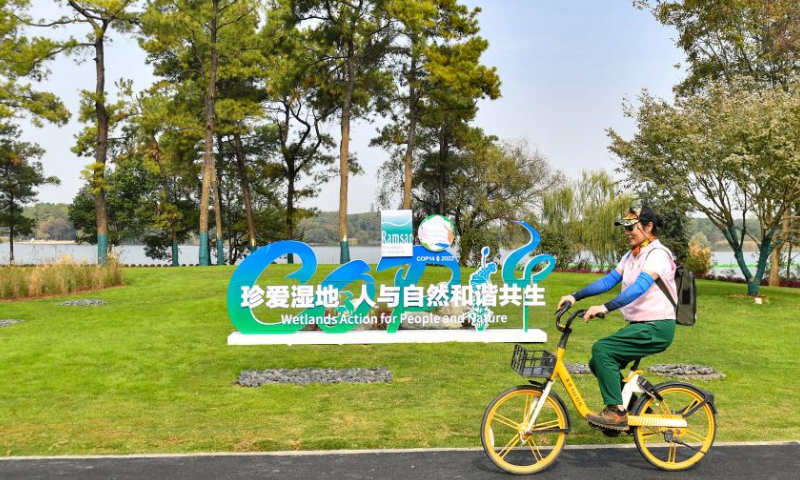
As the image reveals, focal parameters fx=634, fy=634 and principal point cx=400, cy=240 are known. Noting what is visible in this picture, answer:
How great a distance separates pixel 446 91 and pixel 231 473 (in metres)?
34.0

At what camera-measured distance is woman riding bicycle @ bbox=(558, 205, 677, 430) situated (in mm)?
5672

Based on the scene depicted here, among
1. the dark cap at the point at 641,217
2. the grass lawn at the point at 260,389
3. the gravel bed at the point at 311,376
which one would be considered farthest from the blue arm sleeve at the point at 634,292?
the gravel bed at the point at 311,376

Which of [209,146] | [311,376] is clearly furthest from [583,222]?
[311,376]

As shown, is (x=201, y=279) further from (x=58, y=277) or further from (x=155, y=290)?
(x=58, y=277)

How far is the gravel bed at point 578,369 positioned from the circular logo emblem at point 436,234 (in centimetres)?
477

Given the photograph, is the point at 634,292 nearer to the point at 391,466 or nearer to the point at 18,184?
the point at 391,466

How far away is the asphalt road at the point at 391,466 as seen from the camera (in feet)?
18.9

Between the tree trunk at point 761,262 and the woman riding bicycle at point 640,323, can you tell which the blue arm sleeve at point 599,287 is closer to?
the woman riding bicycle at point 640,323

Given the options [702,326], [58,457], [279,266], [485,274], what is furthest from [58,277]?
[702,326]

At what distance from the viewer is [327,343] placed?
1399 centimetres

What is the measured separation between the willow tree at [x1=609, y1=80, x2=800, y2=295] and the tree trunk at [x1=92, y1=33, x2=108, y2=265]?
24.7 meters

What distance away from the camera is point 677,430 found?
5.96m

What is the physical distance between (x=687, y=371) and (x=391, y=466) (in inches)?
274

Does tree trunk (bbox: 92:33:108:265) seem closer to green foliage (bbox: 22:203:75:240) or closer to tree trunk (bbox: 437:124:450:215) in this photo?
tree trunk (bbox: 437:124:450:215)
